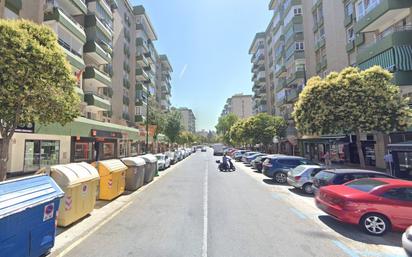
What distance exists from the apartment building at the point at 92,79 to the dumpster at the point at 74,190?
5.03 meters

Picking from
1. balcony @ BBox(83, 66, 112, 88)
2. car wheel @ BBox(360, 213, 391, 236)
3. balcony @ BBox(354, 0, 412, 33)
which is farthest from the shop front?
balcony @ BBox(354, 0, 412, 33)

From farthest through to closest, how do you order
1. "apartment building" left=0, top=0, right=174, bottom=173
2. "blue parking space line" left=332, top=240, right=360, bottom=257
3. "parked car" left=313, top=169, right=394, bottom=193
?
"apartment building" left=0, top=0, right=174, bottom=173 → "parked car" left=313, top=169, right=394, bottom=193 → "blue parking space line" left=332, top=240, right=360, bottom=257

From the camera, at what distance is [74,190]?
749cm

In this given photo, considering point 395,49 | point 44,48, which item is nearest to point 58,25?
point 44,48

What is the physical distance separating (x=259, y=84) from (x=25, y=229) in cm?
6695

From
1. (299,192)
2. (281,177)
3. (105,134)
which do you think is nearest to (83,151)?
(105,134)

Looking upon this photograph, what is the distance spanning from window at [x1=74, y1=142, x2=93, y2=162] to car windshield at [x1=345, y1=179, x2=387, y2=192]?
2661 cm

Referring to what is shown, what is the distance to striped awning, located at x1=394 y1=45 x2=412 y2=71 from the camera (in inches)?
643

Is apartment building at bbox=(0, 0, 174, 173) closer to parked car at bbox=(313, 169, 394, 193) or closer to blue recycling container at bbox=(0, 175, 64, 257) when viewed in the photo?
blue recycling container at bbox=(0, 175, 64, 257)

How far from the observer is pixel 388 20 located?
19.1 meters

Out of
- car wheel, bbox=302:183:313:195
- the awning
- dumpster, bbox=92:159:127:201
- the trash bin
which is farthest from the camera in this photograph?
the awning

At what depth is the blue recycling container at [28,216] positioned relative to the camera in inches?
170

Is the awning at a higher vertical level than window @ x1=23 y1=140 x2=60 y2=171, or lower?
higher

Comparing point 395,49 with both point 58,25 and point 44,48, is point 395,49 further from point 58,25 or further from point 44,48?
point 58,25
